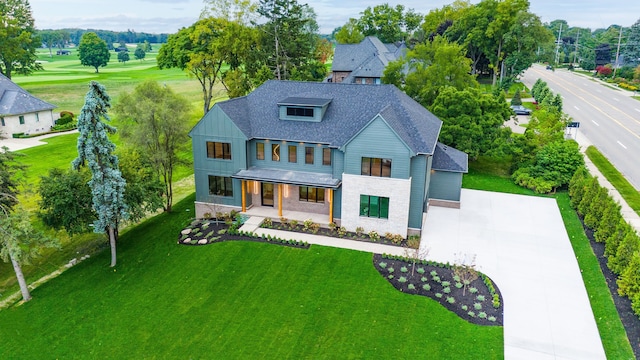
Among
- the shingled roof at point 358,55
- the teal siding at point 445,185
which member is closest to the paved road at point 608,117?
the teal siding at point 445,185

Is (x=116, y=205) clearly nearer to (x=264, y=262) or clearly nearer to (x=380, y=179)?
(x=264, y=262)

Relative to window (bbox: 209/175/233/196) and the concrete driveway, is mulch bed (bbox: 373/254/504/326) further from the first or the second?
window (bbox: 209/175/233/196)

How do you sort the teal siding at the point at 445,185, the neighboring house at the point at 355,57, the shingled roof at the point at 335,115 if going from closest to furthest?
the shingled roof at the point at 335,115 → the teal siding at the point at 445,185 → the neighboring house at the point at 355,57

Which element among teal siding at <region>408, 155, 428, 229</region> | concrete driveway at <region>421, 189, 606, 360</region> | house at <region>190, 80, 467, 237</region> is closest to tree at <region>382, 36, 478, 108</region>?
house at <region>190, 80, 467, 237</region>

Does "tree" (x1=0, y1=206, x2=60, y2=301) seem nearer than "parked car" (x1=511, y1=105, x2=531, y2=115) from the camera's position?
Yes

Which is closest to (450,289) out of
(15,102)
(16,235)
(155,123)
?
(16,235)

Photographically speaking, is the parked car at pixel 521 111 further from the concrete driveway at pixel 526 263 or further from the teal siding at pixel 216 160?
the teal siding at pixel 216 160

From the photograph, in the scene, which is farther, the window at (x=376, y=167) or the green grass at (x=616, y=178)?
the green grass at (x=616, y=178)
